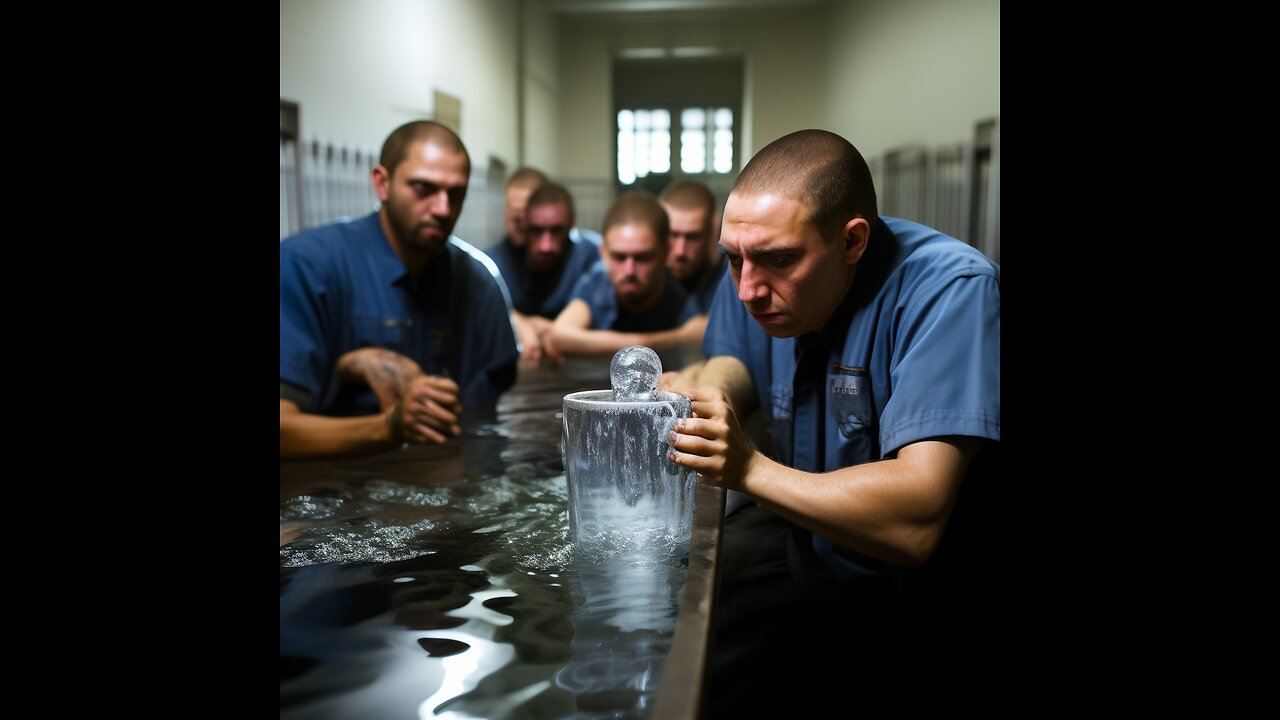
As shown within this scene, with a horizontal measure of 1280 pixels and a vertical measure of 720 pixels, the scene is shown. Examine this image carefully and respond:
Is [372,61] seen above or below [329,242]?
above

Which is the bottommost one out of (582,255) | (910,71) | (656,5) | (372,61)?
(582,255)

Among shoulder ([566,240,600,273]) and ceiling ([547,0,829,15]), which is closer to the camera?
shoulder ([566,240,600,273])

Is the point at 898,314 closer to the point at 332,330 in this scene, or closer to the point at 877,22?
the point at 332,330

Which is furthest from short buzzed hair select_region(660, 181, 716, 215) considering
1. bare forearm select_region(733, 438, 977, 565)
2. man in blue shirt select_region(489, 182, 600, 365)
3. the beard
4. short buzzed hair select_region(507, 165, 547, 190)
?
bare forearm select_region(733, 438, 977, 565)

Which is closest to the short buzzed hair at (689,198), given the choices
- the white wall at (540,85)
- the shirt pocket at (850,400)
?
the shirt pocket at (850,400)

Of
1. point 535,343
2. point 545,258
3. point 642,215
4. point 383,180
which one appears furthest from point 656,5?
point 383,180

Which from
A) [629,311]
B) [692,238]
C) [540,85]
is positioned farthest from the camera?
[540,85]

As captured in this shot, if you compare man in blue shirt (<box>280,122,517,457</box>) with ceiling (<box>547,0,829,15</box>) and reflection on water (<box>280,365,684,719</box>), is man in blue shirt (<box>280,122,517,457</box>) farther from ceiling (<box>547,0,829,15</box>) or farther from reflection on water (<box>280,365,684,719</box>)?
ceiling (<box>547,0,829,15</box>)

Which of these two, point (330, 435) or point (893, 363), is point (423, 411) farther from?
point (893, 363)

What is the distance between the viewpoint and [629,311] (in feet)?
10.9

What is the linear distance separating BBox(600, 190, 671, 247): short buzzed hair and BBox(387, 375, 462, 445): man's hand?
5.17ft

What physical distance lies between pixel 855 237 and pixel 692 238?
2126mm

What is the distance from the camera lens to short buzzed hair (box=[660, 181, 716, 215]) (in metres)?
3.18

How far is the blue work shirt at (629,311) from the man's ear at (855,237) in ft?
6.81
